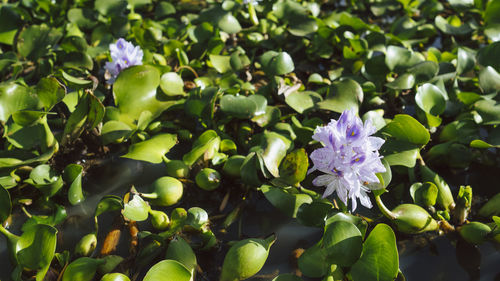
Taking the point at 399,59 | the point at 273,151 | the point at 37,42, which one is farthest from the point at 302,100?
the point at 37,42

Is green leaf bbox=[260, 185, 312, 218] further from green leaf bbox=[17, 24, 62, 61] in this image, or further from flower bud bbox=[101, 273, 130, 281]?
green leaf bbox=[17, 24, 62, 61]

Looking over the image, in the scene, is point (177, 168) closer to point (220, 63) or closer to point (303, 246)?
point (303, 246)

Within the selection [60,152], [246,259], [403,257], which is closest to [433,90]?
[403,257]

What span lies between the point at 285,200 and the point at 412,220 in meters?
0.47

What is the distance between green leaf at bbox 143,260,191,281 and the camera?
127 centimetres

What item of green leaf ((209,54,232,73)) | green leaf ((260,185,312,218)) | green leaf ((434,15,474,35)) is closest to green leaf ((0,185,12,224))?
green leaf ((260,185,312,218))

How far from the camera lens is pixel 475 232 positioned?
1583 millimetres

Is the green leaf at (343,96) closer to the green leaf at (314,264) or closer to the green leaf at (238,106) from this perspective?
the green leaf at (238,106)

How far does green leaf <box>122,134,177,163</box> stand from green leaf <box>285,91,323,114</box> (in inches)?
23.4

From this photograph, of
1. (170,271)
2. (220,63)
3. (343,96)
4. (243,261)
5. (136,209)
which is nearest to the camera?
(170,271)

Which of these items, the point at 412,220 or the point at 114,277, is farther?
the point at 412,220

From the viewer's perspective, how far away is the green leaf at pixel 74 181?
165 cm

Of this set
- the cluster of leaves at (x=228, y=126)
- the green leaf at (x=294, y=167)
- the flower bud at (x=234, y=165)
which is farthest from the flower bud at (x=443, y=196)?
the flower bud at (x=234, y=165)

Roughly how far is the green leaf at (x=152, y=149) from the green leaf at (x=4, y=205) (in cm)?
44
